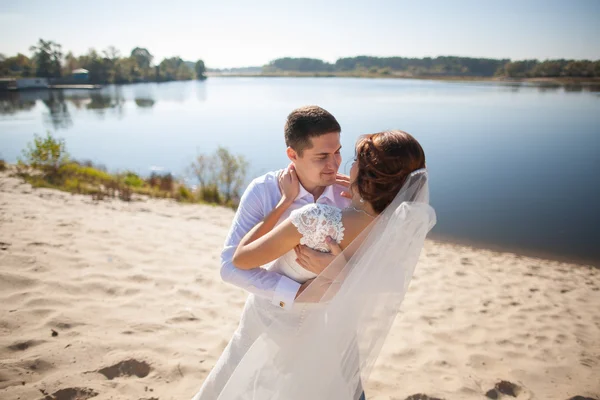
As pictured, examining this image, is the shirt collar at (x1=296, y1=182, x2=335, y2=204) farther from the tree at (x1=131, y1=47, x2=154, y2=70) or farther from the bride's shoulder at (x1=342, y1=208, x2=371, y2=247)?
the tree at (x1=131, y1=47, x2=154, y2=70)

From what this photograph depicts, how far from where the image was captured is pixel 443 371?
3514mm

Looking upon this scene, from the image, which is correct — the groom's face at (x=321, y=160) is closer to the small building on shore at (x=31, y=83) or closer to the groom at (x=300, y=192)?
the groom at (x=300, y=192)

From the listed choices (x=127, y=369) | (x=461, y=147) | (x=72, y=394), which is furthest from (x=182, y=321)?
(x=461, y=147)

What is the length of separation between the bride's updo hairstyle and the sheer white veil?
5 cm

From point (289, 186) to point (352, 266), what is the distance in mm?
529

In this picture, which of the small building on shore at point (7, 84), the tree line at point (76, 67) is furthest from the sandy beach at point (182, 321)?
the tree line at point (76, 67)

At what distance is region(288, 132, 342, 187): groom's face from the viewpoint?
6.38 feet

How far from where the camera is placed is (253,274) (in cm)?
186

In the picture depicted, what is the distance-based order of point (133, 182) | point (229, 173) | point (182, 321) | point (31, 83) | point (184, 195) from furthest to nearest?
point (31, 83), point (229, 173), point (133, 182), point (184, 195), point (182, 321)

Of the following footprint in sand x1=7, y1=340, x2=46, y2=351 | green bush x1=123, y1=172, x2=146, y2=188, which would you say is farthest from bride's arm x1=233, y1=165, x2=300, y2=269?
green bush x1=123, y1=172, x2=146, y2=188

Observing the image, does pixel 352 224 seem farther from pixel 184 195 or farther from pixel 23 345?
pixel 184 195

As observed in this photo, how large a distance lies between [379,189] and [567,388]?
10.4ft

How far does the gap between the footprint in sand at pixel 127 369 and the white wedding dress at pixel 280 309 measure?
1.16 metres

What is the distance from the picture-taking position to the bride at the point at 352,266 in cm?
162
